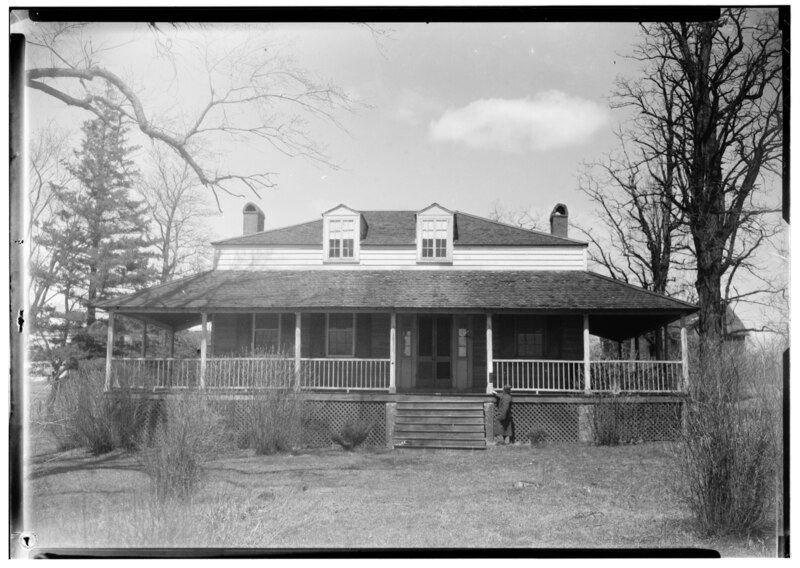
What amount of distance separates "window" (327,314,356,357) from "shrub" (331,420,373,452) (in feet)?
12.5

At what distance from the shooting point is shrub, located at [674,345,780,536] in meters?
6.49

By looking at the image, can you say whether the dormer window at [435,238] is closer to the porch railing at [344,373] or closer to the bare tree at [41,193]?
the porch railing at [344,373]

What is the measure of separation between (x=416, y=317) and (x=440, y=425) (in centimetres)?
428

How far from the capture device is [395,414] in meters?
14.5

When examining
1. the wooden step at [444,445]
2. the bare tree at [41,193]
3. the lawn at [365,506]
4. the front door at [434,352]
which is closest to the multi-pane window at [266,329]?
the front door at [434,352]

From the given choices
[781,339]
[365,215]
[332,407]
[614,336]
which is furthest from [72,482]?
[614,336]

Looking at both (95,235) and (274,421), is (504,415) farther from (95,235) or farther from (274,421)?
(95,235)

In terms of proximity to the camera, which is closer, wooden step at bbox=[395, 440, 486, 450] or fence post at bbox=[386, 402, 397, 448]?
wooden step at bbox=[395, 440, 486, 450]

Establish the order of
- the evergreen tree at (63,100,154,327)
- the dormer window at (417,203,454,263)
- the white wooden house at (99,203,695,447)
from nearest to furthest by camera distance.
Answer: the evergreen tree at (63,100,154,327), the white wooden house at (99,203,695,447), the dormer window at (417,203,454,263)

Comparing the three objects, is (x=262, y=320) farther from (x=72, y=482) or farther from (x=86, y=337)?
(x=72, y=482)

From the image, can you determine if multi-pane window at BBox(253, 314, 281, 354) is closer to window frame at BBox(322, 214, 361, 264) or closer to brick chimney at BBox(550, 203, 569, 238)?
window frame at BBox(322, 214, 361, 264)

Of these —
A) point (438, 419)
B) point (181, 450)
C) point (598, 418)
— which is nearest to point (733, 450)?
point (181, 450)

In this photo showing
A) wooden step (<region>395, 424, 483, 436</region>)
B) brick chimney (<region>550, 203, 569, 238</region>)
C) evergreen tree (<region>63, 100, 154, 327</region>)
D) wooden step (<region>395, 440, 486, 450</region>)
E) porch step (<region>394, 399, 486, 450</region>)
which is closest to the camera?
evergreen tree (<region>63, 100, 154, 327</region>)

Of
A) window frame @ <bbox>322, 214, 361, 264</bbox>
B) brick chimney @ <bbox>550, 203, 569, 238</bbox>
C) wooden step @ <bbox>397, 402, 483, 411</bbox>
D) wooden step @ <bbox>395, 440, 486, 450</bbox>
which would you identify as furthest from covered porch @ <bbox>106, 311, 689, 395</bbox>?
brick chimney @ <bbox>550, 203, 569, 238</bbox>
